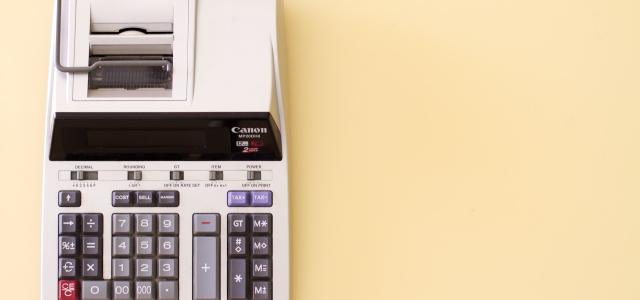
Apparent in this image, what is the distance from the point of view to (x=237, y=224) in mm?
791

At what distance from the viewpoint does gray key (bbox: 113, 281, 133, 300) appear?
30.7 inches

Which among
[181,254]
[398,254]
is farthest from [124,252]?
[398,254]

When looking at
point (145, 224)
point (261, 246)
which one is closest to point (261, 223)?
point (261, 246)

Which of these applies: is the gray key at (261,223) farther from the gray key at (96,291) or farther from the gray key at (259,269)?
the gray key at (96,291)

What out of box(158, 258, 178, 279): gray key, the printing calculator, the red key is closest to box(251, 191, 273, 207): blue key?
the printing calculator

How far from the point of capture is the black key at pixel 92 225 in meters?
0.79

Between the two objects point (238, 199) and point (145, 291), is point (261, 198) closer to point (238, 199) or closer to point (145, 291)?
point (238, 199)

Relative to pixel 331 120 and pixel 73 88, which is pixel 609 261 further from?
pixel 73 88

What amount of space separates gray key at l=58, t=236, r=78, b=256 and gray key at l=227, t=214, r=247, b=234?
167 mm

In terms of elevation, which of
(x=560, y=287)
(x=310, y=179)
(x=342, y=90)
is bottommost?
(x=560, y=287)

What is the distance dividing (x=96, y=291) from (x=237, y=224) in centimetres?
17

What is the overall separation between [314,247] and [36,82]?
39 centimetres

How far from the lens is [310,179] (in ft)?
2.81

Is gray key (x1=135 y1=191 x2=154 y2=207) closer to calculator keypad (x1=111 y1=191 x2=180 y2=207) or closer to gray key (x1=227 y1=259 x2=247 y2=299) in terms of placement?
calculator keypad (x1=111 y1=191 x2=180 y2=207)
